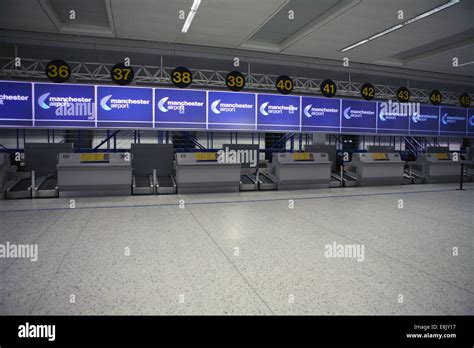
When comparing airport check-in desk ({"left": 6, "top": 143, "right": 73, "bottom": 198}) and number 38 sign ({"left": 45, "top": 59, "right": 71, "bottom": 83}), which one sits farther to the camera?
number 38 sign ({"left": 45, "top": 59, "right": 71, "bottom": 83})

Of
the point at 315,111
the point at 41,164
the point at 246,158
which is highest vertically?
the point at 315,111

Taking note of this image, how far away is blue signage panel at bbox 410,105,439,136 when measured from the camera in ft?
42.4

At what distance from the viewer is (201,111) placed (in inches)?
395

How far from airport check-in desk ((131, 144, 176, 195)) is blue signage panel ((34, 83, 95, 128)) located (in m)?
2.24

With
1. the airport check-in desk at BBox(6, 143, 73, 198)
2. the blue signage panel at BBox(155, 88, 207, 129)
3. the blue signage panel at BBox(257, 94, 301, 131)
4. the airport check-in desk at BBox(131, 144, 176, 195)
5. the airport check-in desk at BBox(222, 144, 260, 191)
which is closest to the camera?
the airport check-in desk at BBox(6, 143, 73, 198)

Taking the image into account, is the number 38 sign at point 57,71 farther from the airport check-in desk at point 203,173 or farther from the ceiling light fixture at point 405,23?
the ceiling light fixture at point 405,23

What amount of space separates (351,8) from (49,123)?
334 inches

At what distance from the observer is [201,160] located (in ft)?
24.9

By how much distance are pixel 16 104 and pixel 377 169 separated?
1038cm

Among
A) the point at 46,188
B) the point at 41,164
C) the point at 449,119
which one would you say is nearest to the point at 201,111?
the point at 41,164

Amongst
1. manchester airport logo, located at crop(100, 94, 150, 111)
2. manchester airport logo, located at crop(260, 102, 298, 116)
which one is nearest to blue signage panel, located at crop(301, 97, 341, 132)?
manchester airport logo, located at crop(260, 102, 298, 116)

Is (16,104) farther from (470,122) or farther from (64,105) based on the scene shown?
(470,122)

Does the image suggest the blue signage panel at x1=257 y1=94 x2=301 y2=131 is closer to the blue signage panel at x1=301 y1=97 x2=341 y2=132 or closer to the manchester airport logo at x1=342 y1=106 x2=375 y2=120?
the blue signage panel at x1=301 y1=97 x2=341 y2=132
